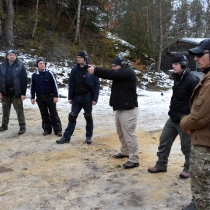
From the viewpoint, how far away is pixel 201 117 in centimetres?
248

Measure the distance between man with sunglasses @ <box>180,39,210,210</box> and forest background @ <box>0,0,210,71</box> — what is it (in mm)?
15304

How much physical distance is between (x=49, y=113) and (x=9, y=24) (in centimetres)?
1143

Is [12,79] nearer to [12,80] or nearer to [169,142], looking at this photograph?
[12,80]

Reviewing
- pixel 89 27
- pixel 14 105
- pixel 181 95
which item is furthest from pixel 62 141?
pixel 89 27

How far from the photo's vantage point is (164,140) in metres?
4.32

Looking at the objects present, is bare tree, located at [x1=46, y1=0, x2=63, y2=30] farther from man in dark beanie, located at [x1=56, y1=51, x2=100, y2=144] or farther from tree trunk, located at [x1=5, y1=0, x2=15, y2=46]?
man in dark beanie, located at [x1=56, y1=51, x2=100, y2=144]

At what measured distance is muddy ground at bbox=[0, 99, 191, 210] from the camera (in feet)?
11.7

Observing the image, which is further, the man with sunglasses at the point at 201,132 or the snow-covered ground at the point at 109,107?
the snow-covered ground at the point at 109,107

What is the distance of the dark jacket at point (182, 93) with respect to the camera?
3.99 metres

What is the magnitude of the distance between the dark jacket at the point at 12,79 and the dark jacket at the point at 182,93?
4.02m

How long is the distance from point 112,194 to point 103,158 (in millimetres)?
1478

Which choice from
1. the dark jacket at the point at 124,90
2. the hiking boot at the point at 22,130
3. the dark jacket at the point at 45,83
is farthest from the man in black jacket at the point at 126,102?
A: the hiking boot at the point at 22,130

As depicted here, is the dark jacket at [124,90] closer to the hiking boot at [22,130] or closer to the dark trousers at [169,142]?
the dark trousers at [169,142]

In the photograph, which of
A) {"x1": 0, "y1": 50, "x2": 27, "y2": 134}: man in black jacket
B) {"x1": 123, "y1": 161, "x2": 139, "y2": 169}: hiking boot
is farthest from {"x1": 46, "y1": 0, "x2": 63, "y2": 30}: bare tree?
{"x1": 123, "y1": 161, "x2": 139, "y2": 169}: hiking boot
